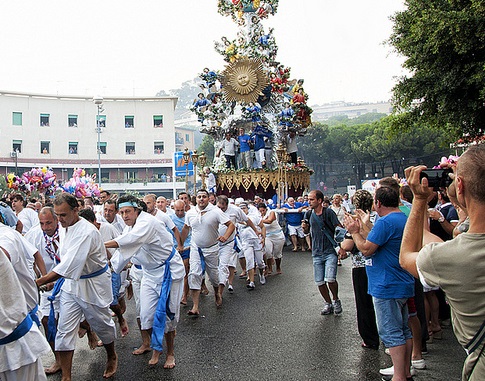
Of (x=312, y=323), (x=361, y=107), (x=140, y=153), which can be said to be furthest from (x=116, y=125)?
(x=361, y=107)

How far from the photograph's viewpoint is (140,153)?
2208 inches

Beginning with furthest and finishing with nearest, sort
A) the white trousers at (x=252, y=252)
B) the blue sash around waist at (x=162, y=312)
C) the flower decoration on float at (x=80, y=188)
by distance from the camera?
1. the flower decoration on float at (x=80, y=188)
2. the white trousers at (x=252, y=252)
3. the blue sash around waist at (x=162, y=312)

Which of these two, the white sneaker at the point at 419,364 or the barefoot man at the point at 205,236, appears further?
A: the barefoot man at the point at 205,236

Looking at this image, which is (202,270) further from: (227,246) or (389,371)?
(389,371)

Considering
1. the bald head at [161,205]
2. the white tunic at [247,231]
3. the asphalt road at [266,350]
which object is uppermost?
the bald head at [161,205]

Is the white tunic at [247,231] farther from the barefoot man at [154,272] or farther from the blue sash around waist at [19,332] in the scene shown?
the blue sash around waist at [19,332]

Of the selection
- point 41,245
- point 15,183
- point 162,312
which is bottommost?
point 162,312

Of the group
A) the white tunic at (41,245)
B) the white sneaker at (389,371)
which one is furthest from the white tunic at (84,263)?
the white sneaker at (389,371)

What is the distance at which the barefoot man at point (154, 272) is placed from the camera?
5535mm

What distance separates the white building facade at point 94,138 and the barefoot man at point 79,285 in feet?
157

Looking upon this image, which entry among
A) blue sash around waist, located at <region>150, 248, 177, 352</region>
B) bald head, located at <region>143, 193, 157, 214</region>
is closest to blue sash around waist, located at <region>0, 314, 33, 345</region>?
blue sash around waist, located at <region>150, 248, 177, 352</region>

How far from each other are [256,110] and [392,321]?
74.5ft

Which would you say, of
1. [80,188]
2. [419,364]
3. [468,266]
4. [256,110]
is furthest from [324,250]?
[256,110]

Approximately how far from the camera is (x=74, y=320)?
5047 mm
